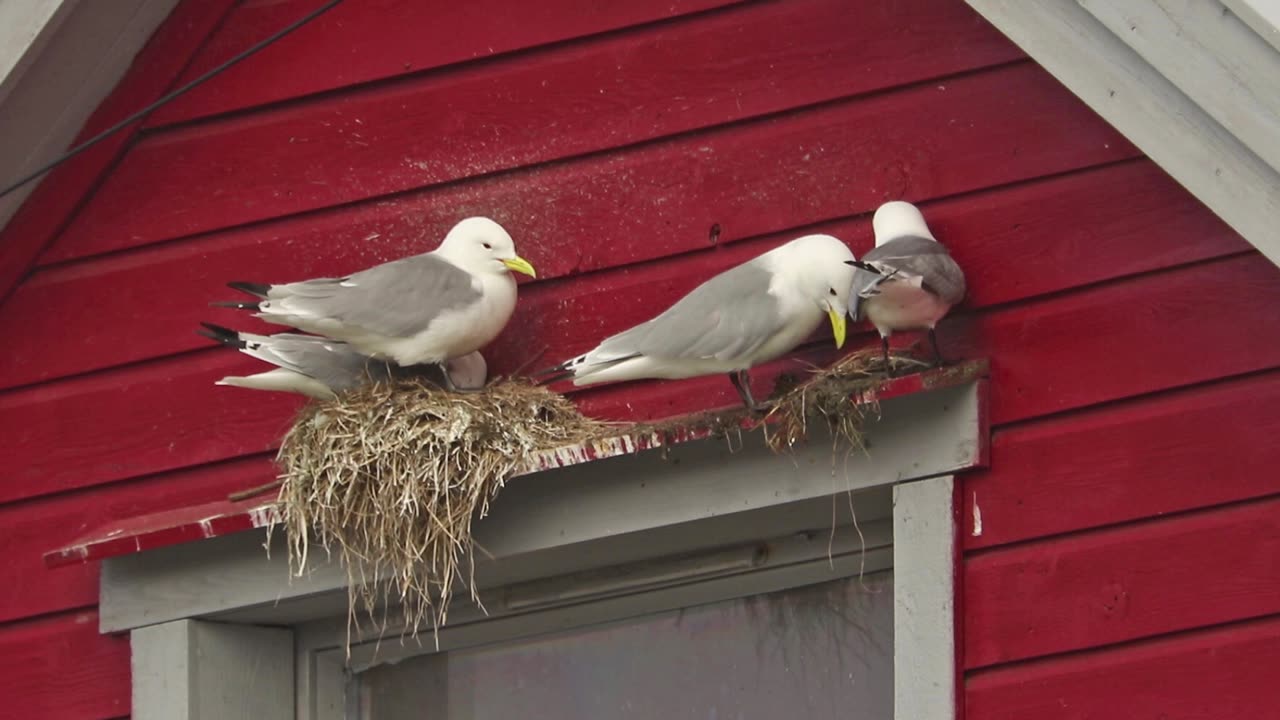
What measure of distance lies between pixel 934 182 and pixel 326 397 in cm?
142

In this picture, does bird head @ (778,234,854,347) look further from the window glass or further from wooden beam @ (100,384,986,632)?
the window glass

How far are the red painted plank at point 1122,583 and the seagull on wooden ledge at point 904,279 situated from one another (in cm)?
47

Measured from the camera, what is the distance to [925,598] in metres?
4.20

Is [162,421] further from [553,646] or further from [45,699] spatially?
[553,646]

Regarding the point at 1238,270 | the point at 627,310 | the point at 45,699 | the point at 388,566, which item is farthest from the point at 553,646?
the point at 1238,270

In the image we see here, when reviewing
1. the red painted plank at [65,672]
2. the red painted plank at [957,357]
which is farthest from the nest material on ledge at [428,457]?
the red painted plank at [65,672]

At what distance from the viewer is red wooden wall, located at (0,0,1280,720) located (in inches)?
163

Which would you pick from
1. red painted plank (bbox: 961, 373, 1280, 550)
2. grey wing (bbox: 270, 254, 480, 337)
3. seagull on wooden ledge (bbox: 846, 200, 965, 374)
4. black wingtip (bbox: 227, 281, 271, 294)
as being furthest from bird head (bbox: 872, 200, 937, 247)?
black wingtip (bbox: 227, 281, 271, 294)

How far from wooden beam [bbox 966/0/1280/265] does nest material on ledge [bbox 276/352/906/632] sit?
74 centimetres

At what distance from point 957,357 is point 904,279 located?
28cm

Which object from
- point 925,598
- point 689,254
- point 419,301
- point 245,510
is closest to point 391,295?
point 419,301

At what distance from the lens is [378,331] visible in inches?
179

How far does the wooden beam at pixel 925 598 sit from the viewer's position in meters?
4.15

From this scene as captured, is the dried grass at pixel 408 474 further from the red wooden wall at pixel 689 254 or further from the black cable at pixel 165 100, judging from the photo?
the black cable at pixel 165 100
